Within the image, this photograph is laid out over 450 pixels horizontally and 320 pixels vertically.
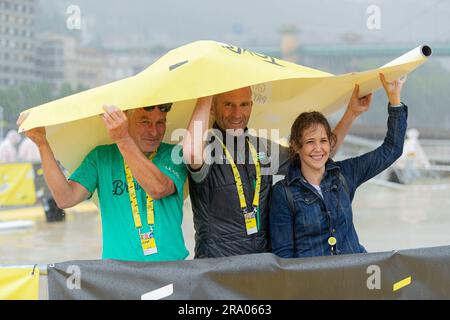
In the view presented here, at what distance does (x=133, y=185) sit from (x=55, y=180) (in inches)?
14.9

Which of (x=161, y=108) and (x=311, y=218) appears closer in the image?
(x=311, y=218)

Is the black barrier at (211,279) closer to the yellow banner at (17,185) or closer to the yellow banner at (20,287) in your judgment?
the yellow banner at (20,287)

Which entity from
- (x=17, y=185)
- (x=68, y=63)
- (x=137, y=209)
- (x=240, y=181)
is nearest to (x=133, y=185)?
(x=137, y=209)

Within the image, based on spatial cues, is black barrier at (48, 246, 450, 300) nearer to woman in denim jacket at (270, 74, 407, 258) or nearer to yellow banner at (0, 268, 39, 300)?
yellow banner at (0, 268, 39, 300)

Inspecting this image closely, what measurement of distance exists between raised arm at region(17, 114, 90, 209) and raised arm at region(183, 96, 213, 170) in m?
0.55

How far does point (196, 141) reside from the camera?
9.43 ft

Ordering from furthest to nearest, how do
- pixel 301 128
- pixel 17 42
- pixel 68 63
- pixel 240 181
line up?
pixel 68 63 < pixel 17 42 < pixel 301 128 < pixel 240 181

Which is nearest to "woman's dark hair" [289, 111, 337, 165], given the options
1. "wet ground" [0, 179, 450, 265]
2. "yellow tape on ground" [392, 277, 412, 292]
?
"yellow tape on ground" [392, 277, 412, 292]

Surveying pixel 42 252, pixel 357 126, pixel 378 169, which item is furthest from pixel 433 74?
pixel 378 169

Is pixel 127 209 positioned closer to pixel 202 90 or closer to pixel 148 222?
pixel 148 222

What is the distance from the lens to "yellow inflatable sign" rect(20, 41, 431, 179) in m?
2.94

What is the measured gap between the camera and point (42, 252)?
30.5 feet

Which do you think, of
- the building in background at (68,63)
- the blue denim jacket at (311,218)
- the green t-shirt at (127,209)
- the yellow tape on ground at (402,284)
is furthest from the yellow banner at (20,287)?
the building in background at (68,63)

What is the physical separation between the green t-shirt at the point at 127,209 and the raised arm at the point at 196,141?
0.15m
